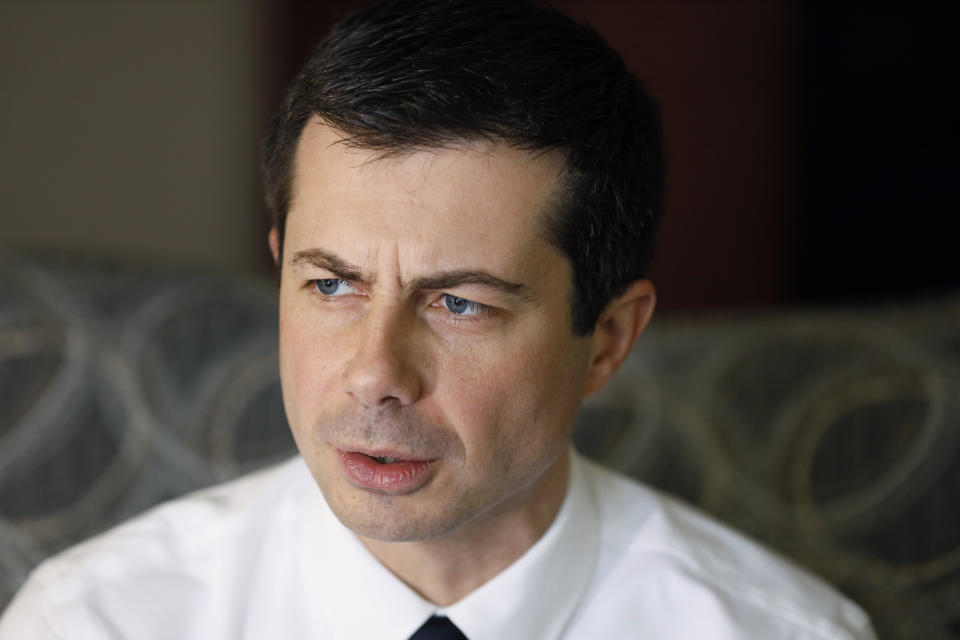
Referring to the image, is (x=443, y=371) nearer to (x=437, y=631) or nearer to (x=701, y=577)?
(x=437, y=631)

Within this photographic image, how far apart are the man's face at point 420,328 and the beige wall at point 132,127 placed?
51.1 inches

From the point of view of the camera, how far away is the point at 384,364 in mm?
953

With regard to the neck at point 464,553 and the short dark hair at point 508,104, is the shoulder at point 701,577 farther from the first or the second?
the short dark hair at point 508,104

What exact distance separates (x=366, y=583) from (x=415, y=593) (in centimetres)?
6

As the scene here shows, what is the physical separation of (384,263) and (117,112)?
1.90m

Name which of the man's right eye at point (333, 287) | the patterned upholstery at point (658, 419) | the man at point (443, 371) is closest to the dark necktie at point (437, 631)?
the man at point (443, 371)

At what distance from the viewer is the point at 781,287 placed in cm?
279

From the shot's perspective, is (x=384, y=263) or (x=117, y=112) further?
(x=117, y=112)

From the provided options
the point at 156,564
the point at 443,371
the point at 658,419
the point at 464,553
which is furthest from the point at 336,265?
the point at 658,419

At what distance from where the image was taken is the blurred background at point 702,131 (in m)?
2.48

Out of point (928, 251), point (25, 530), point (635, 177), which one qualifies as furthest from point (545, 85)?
point (928, 251)

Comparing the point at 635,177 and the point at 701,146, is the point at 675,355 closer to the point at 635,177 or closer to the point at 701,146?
the point at 635,177

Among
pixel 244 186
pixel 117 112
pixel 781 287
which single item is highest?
pixel 117 112

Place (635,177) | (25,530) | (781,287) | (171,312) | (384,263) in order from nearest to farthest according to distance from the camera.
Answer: (384,263)
(635,177)
(25,530)
(171,312)
(781,287)
